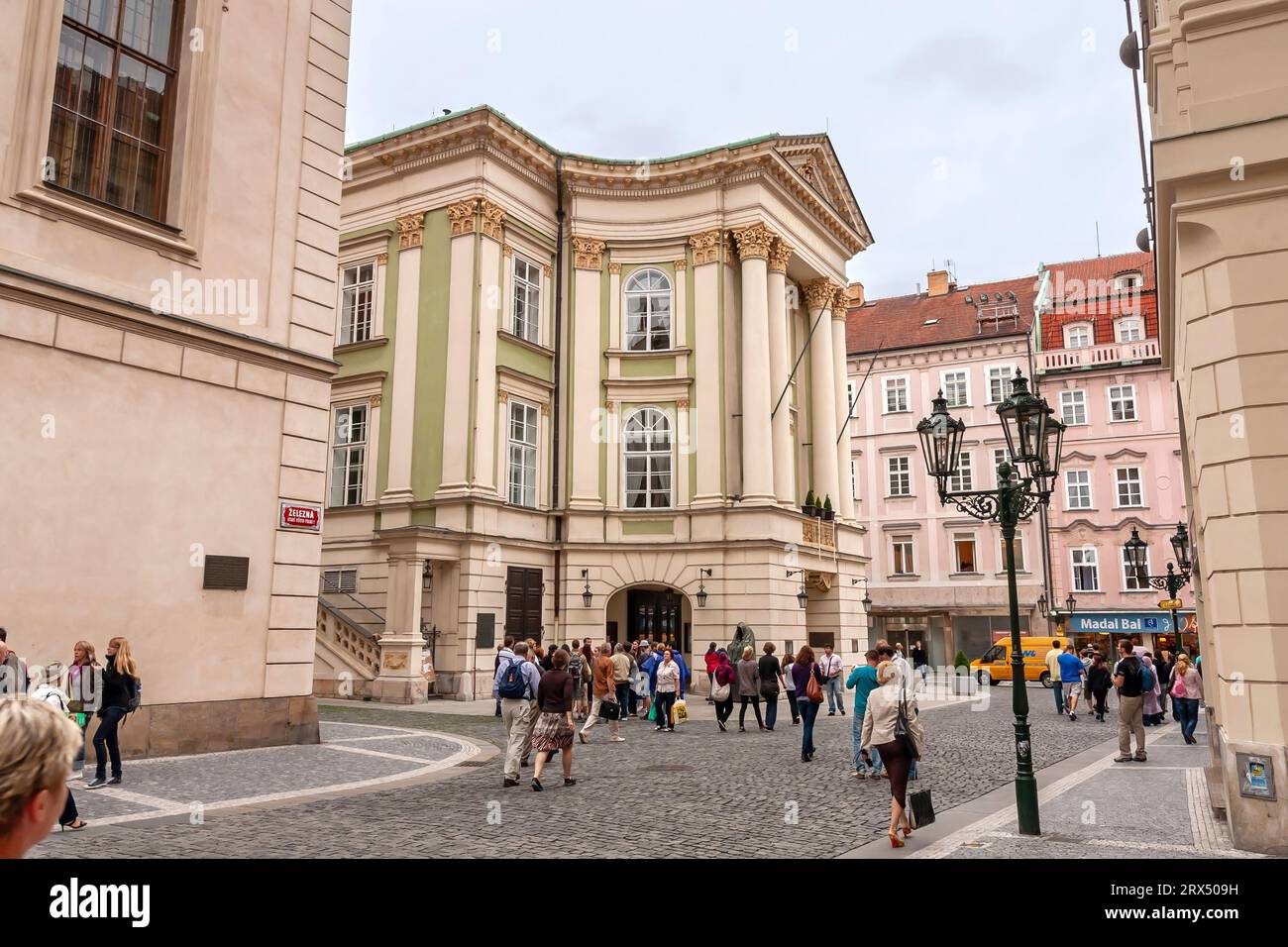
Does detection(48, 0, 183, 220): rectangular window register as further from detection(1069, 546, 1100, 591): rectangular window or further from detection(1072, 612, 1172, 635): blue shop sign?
detection(1069, 546, 1100, 591): rectangular window

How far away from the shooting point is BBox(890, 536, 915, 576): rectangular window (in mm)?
51250

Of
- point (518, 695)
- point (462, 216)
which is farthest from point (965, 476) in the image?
point (518, 695)

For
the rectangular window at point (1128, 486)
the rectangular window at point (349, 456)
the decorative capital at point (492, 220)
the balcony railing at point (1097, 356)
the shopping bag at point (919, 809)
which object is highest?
the balcony railing at point (1097, 356)

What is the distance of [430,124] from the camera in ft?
96.7

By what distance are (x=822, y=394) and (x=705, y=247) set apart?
305 inches

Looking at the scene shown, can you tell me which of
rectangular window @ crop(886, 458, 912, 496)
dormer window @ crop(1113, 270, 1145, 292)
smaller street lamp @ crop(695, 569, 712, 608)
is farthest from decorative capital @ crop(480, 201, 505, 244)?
dormer window @ crop(1113, 270, 1145, 292)

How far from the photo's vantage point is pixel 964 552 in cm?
4984

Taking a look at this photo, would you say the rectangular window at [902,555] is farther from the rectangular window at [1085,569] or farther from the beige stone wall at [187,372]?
the beige stone wall at [187,372]

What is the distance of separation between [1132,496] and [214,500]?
149 ft

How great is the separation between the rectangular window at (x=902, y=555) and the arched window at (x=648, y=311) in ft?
80.7

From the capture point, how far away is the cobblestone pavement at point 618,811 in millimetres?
8234

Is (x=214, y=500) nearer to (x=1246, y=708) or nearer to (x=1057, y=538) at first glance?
(x=1246, y=708)

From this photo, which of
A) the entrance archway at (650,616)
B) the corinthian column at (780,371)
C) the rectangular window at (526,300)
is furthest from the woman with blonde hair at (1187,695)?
the rectangular window at (526,300)
